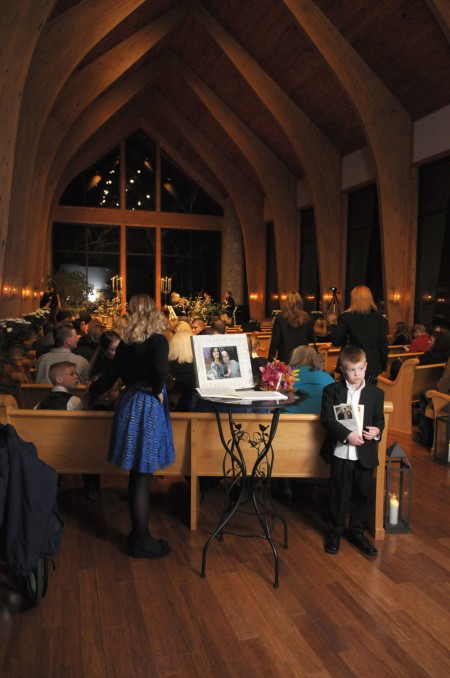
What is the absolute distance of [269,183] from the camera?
17.5 meters

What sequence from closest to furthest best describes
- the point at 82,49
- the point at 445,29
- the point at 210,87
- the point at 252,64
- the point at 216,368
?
the point at 216,368 → the point at 445,29 → the point at 82,49 → the point at 252,64 → the point at 210,87

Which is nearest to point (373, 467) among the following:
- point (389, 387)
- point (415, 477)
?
point (415, 477)

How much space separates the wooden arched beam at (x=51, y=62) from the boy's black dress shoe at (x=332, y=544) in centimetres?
816

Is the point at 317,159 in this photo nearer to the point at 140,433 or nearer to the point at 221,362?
the point at 221,362

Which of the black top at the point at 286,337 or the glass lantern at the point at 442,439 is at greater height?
the black top at the point at 286,337

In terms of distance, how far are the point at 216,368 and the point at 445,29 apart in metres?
7.87

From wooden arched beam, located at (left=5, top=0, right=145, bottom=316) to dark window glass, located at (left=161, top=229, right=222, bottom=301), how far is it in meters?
12.5

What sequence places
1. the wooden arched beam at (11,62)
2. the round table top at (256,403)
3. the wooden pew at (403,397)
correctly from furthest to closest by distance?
the wooden pew at (403,397) < the wooden arched beam at (11,62) < the round table top at (256,403)

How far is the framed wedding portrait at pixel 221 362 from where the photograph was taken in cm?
→ 332

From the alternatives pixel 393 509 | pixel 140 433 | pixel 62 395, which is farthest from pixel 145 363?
pixel 393 509

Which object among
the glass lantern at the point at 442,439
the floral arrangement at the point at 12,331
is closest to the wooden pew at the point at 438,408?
the glass lantern at the point at 442,439

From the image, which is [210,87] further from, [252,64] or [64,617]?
[64,617]

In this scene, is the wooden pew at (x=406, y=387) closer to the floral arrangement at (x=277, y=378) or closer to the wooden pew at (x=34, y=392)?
the floral arrangement at (x=277, y=378)

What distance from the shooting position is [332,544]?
358 centimetres
